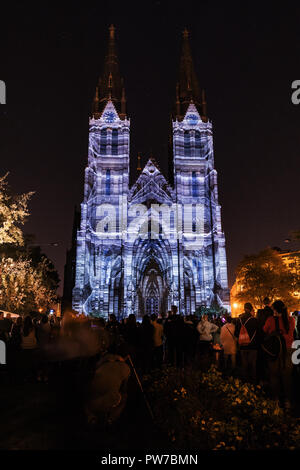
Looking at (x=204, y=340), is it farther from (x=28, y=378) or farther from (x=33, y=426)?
(x=33, y=426)

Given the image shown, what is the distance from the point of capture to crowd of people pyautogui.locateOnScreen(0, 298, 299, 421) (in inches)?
236

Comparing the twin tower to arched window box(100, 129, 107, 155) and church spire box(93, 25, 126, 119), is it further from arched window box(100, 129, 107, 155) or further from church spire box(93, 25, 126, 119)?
church spire box(93, 25, 126, 119)

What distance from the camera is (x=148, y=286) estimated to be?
2194 inches

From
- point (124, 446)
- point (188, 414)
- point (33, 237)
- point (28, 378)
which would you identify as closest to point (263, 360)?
point (188, 414)

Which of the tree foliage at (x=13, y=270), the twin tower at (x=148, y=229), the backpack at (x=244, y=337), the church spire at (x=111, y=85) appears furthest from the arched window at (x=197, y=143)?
the backpack at (x=244, y=337)

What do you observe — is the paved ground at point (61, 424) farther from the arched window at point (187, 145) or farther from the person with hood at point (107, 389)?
the arched window at point (187, 145)

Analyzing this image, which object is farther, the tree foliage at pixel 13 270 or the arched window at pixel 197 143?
the arched window at pixel 197 143

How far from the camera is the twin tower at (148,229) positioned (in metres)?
49.0

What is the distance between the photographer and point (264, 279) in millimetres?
47250

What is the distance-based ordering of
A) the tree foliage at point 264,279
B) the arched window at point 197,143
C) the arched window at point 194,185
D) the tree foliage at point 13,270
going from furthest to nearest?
the arched window at point 197,143, the arched window at point 194,185, the tree foliage at point 264,279, the tree foliage at point 13,270

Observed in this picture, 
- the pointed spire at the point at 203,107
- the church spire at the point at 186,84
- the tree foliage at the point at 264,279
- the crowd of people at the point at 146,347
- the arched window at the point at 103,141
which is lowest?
the crowd of people at the point at 146,347

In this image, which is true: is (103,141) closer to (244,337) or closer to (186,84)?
(186,84)

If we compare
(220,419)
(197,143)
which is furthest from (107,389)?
(197,143)

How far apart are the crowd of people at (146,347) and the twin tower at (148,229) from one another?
35533mm
